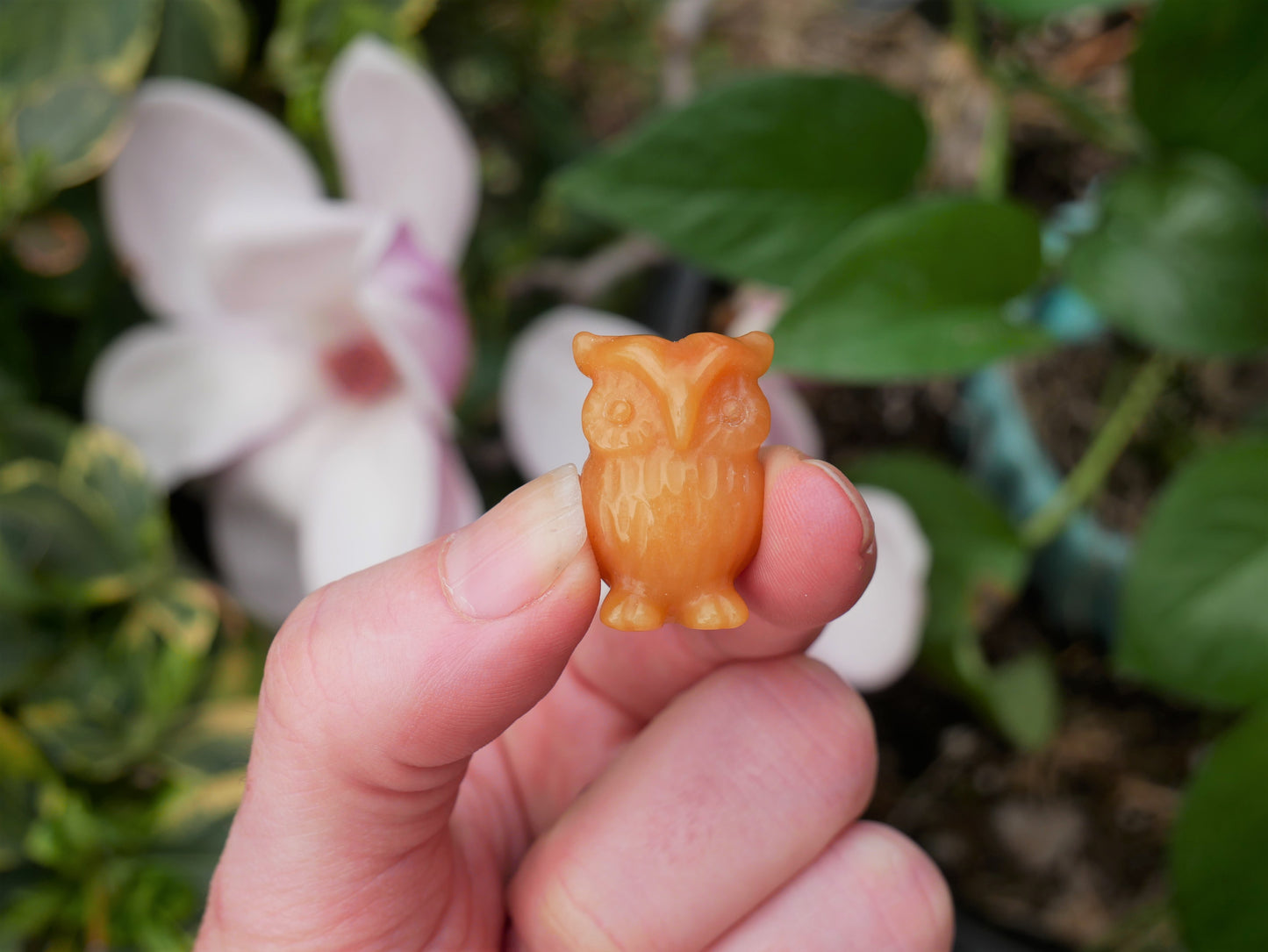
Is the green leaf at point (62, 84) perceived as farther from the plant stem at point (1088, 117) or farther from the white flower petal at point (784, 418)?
the plant stem at point (1088, 117)

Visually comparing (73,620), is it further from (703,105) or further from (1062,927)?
(1062,927)

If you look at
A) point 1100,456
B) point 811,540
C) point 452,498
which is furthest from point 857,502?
point 1100,456

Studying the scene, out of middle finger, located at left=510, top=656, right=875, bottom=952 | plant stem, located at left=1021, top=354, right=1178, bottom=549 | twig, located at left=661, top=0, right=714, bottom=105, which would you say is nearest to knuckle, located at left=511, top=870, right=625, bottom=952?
middle finger, located at left=510, top=656, right=875, bottom=952

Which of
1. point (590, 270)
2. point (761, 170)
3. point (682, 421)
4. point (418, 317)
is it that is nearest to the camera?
point (682, 421)

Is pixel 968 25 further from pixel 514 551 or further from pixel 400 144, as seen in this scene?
pixel 514 551

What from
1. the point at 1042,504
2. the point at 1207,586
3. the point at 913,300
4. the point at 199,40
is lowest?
the point at 1042,504

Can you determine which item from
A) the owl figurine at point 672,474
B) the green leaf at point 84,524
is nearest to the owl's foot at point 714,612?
the owl figurine at point 672,474
